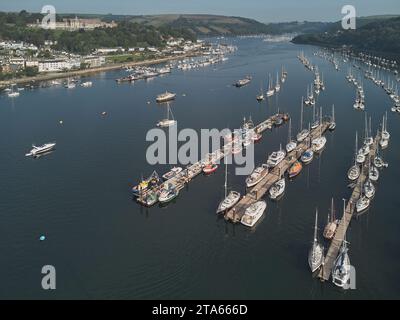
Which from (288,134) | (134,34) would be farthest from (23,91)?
(134,34)

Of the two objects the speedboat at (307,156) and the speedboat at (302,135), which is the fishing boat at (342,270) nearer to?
the speedboat at (307,156)

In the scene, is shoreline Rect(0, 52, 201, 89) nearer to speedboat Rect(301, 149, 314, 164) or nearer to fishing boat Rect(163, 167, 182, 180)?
fishing boat Rect(163, 167, 182, 180)

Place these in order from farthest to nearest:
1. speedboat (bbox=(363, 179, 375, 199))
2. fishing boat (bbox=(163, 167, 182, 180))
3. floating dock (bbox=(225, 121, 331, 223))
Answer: fishing boat (bbox=(163, 167, 182, 180)) → speedboat (bbox=(363, 179, 375, 199)) → floating dock (bbox=(225, 121, 331, 223))

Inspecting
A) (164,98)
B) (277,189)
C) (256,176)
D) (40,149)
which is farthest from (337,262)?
(164,98)

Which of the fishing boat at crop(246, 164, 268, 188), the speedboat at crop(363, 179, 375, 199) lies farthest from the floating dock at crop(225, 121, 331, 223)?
the speedboat at crop(363, 179, 375, 199)
